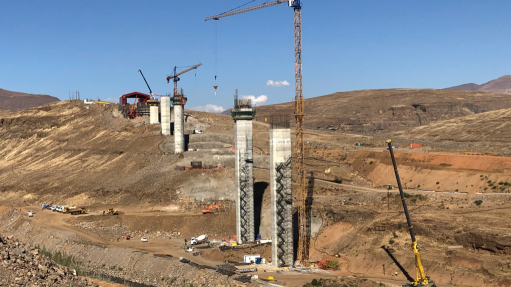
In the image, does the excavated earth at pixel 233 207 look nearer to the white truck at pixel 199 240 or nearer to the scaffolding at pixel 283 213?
the white truck at pixel 199 240

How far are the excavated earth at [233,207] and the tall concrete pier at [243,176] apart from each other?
17.0ft

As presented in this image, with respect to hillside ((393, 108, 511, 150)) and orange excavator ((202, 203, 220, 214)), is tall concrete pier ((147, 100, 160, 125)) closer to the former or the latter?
orange excavator ((202, 203, 220, 214))

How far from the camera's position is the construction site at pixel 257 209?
62.7 meters

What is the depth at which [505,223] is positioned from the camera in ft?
221

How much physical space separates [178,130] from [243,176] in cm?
4602

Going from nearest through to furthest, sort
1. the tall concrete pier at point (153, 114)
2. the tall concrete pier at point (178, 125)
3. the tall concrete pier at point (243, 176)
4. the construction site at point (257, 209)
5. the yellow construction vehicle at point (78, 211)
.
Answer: the construction site at point (257, 209), the tall concrete pier at point (243, 176), the yellow construction vehicle at point (78, 211), the tall concrete pier at point (178, 125), the tall concrete pier at point (153, 114)

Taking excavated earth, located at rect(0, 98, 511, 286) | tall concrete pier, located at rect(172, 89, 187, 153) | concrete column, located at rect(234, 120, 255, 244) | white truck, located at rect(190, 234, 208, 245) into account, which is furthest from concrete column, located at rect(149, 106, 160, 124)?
concrete column, located at rect(234, 120, 255, 244)

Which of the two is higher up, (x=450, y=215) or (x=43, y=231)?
(x=450, y=215)

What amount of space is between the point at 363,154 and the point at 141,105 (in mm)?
79706

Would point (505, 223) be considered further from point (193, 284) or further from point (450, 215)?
point (193, 284)

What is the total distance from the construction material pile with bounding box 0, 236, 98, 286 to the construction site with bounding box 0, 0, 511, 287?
0.68 feet

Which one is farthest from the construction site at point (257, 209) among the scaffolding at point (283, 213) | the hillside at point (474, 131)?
the hillside at point (474, 131)

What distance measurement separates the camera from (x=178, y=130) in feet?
405

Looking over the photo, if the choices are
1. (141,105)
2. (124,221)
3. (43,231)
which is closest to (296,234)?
(124,221)
